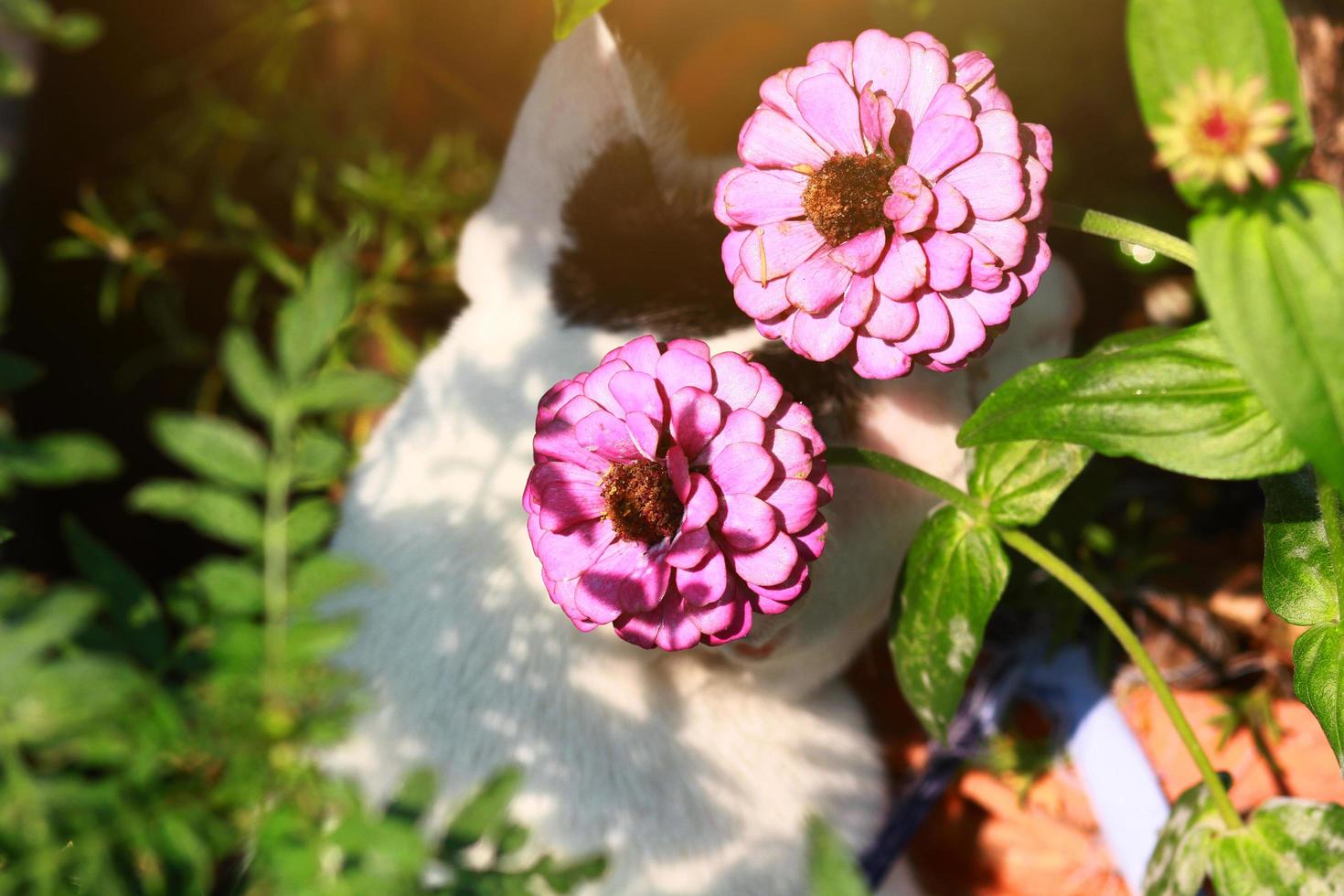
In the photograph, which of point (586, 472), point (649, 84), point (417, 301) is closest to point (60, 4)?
point (417, 301)

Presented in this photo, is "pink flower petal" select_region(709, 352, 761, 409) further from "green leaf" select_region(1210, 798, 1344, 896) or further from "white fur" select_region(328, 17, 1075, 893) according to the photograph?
"green leaf" select_region(1210, 798, 1344, 896)

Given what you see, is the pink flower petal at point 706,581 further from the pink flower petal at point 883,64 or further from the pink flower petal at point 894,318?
the pink flower petal at point 883,64

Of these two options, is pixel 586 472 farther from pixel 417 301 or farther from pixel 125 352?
pixel 125 352

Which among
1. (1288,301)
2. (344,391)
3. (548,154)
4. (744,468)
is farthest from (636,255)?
(1288,301)

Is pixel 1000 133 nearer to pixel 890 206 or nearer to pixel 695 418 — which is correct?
pixel 890 206

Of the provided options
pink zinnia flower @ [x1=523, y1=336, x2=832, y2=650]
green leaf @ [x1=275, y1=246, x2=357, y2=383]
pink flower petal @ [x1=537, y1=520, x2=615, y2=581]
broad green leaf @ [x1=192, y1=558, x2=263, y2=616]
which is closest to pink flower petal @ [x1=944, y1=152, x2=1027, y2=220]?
pink zinnia flower @ [x1=523, y1=336, x2=832, y2=650]

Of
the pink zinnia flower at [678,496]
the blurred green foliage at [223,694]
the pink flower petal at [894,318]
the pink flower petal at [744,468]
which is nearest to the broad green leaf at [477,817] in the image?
the blurred green foliage at [223,694]
